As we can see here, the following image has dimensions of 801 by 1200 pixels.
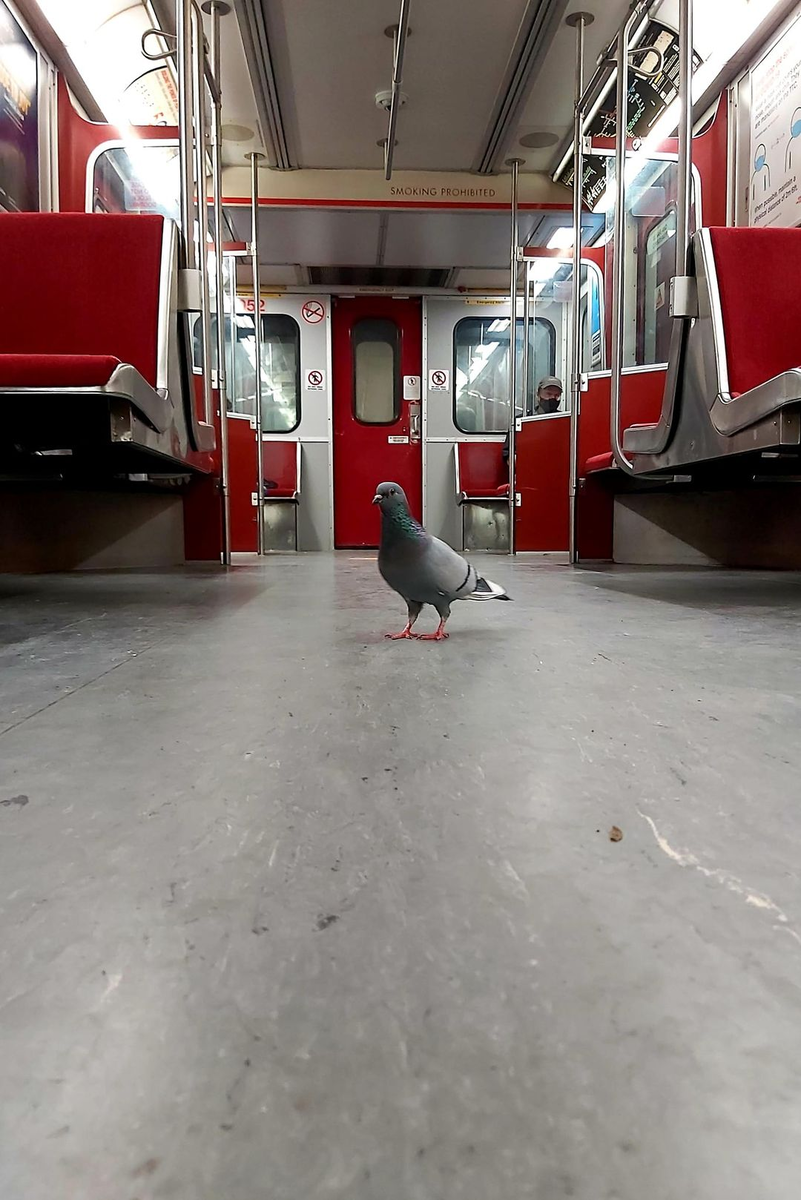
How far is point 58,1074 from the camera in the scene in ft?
1.00

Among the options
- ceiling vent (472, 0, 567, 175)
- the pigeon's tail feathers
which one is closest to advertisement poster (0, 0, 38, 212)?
ceiling vent (472, 0, 567, 175)

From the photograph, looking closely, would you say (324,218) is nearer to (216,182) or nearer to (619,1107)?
(216,182)

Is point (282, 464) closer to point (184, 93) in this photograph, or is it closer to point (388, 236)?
point (388, 236)

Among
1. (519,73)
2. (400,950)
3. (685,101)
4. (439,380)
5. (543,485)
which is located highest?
(519,73)

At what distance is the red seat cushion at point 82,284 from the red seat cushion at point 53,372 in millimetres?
791

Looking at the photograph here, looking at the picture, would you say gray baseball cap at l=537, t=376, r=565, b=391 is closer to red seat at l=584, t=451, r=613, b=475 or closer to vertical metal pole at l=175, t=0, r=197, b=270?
red seat at l=584, t=451, r=613, b=475

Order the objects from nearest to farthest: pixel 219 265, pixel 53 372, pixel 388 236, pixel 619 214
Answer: pixel 53 372 → pixel 619 214 → pixel 219 265 → pixel 388 236

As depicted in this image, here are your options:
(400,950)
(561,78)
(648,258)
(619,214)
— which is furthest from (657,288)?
(400,950)

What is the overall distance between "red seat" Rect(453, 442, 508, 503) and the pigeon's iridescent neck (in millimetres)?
5944

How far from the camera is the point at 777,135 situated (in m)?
3.86

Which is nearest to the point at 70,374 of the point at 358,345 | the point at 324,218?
the point at 324,218

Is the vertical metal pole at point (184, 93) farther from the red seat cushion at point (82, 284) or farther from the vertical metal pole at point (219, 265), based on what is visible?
the vertical metal pole at point (219, 265)

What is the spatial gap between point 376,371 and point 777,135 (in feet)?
13.6

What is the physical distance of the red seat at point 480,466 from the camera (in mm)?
7301
